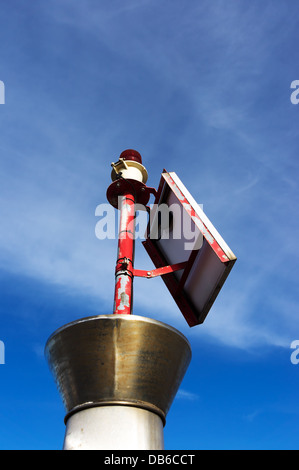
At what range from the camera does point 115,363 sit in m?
5.44

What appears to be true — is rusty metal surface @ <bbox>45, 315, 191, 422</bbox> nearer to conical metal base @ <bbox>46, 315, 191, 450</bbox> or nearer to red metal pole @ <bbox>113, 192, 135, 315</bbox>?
conical metal base @ <bbox>46, 315, 191, 450</bbox>

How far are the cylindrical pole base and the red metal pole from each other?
166cm

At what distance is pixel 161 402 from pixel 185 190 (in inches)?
174

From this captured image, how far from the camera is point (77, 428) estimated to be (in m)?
5.25

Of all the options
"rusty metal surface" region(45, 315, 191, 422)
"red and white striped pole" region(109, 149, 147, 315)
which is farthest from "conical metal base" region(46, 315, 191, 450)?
"red and white striped pole" region(109, 149, 147, 315)

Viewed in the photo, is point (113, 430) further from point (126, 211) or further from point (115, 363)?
point (126, 211)

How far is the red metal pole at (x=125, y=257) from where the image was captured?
670 cm

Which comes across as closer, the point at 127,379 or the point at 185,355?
the point at 127,379

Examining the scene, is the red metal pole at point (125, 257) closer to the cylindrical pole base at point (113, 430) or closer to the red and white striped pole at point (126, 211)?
the red and white striped pole at point (126, 211)

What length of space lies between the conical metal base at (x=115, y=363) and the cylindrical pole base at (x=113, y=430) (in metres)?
0.09

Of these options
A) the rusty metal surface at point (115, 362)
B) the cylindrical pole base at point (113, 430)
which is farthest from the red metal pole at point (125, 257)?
the cylindrical pole base at point (113, 430)
